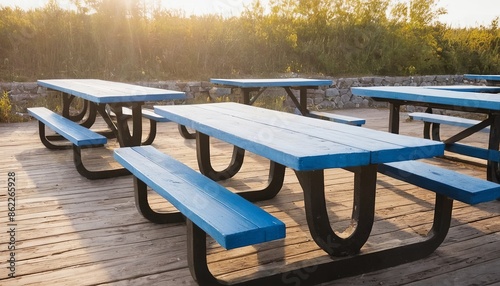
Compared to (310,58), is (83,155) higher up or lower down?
lower down

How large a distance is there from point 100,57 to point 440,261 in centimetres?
755

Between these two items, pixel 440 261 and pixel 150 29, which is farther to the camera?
pixel 150 29

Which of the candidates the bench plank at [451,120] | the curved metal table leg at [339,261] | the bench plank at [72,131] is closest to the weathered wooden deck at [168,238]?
the curved metal table leg at [339,261]

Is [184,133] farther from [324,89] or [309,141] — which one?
[324,89]

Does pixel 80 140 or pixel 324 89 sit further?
pixel 324 89

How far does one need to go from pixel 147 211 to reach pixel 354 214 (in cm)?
118

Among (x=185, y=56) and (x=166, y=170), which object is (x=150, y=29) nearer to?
(x=185, y=56)

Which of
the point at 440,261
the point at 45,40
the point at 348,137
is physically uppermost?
the point at 45,40

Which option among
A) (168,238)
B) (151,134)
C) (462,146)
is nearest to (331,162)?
(168,238)

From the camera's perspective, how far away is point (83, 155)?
15.2ft

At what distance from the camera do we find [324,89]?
9633mm

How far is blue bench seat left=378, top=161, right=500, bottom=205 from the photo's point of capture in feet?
7.02

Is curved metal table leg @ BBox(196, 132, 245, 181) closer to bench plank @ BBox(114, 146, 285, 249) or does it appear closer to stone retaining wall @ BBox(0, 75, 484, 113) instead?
bench plank @ BBox(114, 146, 285, 249)

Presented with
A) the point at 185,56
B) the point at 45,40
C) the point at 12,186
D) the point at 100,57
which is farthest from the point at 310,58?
the point at 12,186
